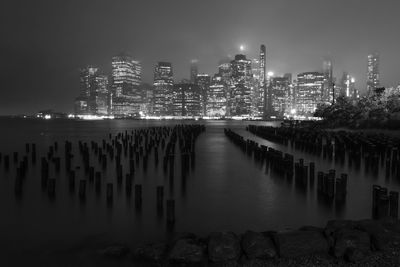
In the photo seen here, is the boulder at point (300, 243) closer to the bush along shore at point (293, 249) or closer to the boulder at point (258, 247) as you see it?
the bush along shore at point (293, 249)

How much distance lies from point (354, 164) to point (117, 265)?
19.1m

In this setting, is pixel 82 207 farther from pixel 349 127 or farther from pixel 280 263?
pixel 349 127

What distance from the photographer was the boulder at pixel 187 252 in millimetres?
7840

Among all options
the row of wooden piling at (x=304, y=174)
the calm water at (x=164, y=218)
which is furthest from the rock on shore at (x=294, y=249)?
the row of wooden piling at (x=304, y=174)

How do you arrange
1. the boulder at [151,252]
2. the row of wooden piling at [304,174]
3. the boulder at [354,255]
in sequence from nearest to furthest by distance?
1. the boulder at [354,255]
2. the boulder at [151,252]
3. the row of wooden piling at [304,174]

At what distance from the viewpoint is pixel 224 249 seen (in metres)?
7.75

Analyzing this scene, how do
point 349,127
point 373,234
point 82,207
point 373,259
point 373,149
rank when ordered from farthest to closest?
point 349,127 → point 373,149 → point 82,207 → point 373,234 → point 373,259

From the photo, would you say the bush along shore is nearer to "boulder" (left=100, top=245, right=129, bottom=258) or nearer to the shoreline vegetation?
"boulder" (left=100, top=245, right=129, bottom=258)

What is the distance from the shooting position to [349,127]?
53281 millimetres

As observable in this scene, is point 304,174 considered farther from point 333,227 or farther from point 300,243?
point 300,243

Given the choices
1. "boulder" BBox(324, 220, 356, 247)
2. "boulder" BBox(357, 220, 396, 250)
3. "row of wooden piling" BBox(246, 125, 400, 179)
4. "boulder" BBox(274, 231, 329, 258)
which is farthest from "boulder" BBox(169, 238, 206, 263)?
"row of wooden piling" BBox(246, 125, 400, 179)

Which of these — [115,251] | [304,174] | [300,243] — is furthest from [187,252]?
[304,174]

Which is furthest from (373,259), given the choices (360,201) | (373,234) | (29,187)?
(29,187)

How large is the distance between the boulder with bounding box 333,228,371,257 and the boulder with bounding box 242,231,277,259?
4.54 ft
